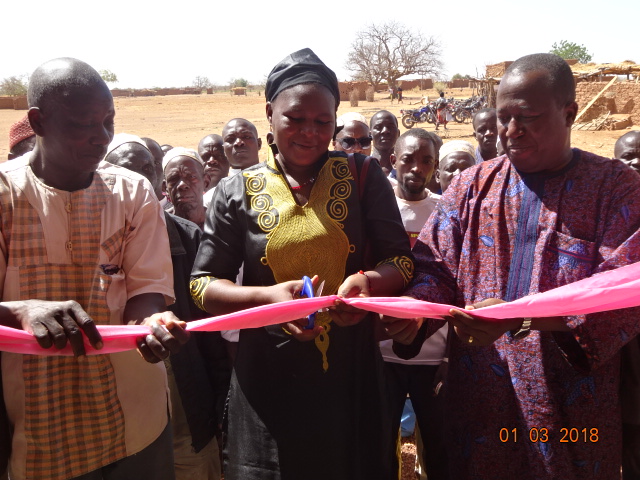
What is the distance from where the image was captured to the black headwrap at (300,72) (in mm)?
2283

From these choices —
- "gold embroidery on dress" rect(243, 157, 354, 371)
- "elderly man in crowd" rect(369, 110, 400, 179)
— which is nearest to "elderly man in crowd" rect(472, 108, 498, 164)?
"elderly man in crowd" rect(369, 110, 400, 179)

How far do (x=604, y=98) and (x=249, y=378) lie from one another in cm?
2663

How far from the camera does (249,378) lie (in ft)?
7.82

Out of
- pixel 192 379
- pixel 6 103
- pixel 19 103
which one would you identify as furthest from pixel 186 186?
pixel 6 103

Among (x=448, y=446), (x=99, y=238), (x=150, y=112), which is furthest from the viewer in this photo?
(x=150, y=112)

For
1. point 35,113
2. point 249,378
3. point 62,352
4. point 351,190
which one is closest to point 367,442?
point 249,378

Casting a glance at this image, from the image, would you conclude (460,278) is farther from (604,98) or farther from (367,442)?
(604,98)

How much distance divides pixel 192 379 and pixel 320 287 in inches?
50.5

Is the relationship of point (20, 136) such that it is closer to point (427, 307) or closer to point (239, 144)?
point (239, 144)

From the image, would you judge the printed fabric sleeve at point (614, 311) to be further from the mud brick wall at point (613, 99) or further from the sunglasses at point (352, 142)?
the mud brick wall at point (613, 99)

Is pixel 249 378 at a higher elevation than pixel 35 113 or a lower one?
lower

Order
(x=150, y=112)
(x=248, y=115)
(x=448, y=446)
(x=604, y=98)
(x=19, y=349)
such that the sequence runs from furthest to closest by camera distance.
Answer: (x=150, y=112) → (x=248, y=115) → (x=604, y=98) → (x=448, y=446) → (x=19, y=349)

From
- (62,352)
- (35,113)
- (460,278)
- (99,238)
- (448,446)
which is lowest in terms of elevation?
(448,446)

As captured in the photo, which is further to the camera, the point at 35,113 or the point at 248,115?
the point at 248,115
